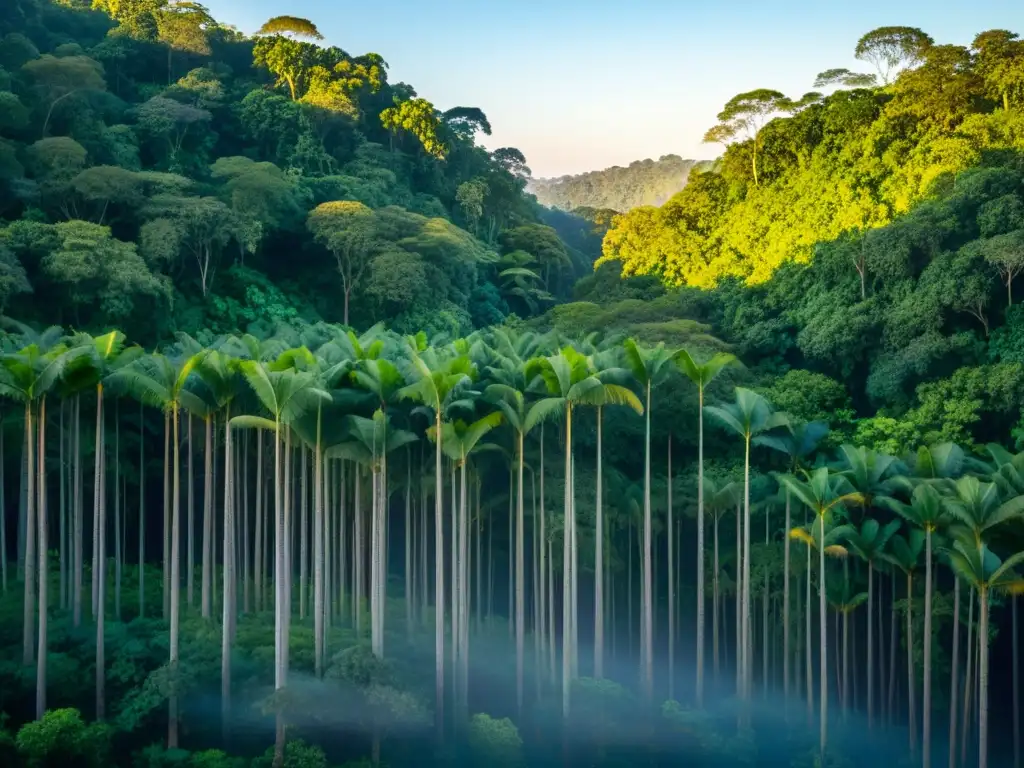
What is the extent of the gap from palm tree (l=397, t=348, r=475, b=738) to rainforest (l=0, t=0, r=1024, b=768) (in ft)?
0.36

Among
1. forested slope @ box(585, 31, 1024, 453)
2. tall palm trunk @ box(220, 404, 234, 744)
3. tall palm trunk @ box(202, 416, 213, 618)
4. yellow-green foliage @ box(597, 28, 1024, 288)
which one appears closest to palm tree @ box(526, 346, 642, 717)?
tall palm trunk @ box(220, 404, 234, 744)

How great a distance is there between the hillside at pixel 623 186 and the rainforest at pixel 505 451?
40162mm

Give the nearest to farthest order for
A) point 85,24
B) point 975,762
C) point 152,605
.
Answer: point 975,762 < point 152,605 < point 85,24

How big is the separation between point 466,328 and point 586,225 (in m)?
45.9

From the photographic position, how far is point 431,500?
31.7 m

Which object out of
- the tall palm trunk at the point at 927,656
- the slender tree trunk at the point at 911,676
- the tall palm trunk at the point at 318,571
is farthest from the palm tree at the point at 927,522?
the tall palm trunk at the point at 318,571

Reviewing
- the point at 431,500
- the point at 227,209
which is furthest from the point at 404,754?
the point at 227,209

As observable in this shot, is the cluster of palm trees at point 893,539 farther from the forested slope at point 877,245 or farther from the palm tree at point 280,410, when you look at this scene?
the palm tree at point 280,410

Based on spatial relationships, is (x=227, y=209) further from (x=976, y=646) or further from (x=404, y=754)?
(x=976, y=646)

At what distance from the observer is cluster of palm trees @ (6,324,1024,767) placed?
22.5 metres

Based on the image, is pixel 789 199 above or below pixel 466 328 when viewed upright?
above

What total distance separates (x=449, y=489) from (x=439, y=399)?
613 centimetres

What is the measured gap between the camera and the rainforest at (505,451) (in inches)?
902

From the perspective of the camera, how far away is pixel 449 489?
29.5 meters
